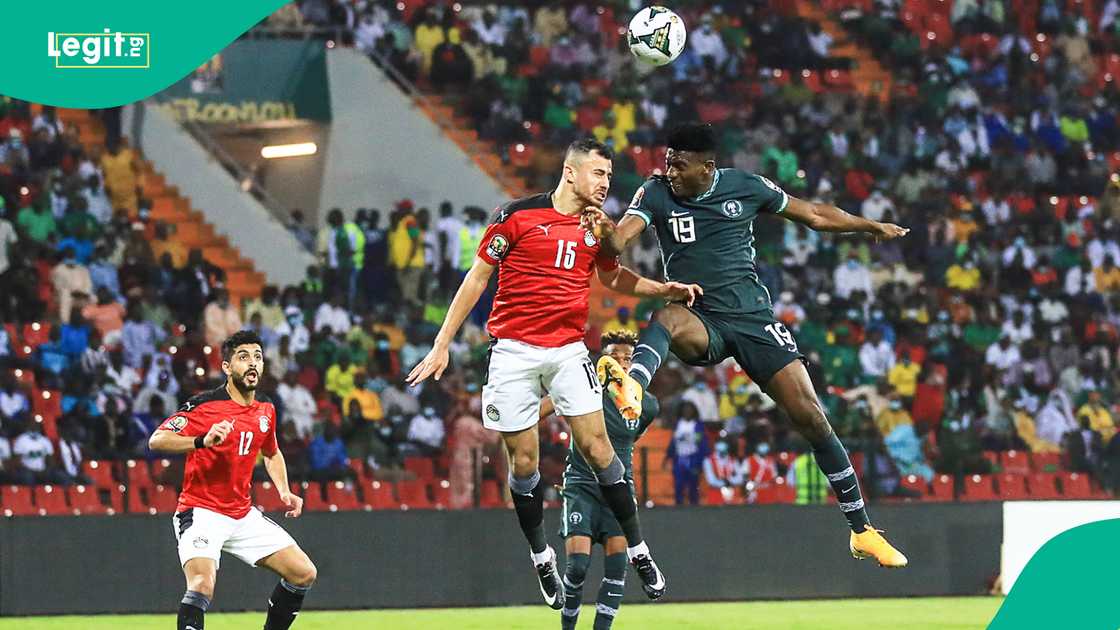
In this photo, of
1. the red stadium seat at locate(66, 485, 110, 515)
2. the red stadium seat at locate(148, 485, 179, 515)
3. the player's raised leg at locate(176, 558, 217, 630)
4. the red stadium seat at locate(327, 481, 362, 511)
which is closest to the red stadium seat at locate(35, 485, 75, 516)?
the red stadium seat at locate(66, 485, 110, 515)

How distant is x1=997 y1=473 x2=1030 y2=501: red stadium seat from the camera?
20266 millimetres

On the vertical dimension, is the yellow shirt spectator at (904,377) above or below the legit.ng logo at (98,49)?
below

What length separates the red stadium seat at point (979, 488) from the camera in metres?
19.8

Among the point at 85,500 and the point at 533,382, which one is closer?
the point at 533,382

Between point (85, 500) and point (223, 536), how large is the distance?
6.55 m

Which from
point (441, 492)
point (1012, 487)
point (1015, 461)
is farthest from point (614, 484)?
point (1015, 461)

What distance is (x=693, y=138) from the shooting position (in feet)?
37.8

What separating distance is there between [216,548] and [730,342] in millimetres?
3402

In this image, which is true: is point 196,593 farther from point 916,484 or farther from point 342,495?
point 916,484

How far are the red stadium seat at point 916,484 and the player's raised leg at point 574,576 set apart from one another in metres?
7.06

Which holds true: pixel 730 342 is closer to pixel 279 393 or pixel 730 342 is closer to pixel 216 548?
pixel 216 548

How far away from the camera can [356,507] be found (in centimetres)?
1855

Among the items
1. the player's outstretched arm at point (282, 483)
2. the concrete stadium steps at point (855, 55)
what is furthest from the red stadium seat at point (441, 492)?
the concrete stadium steps at point (855, 55)

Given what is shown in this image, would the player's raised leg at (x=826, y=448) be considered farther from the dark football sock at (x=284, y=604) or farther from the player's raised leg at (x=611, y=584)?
the dark football sock at (x=284, y=604)
